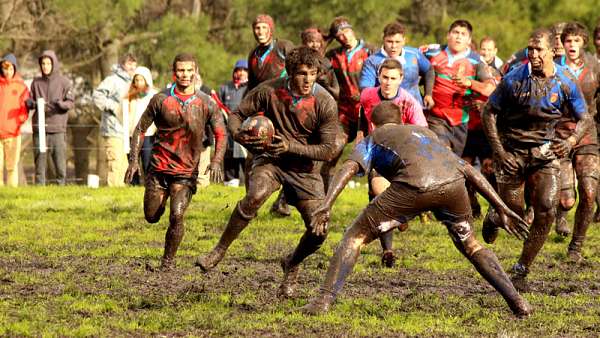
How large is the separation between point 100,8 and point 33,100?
8.03 meters

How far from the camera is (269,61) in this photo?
13.6 metres

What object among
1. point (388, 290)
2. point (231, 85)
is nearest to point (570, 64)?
point (388, 290)

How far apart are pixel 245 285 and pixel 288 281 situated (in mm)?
718

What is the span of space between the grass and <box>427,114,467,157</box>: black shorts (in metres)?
1.04

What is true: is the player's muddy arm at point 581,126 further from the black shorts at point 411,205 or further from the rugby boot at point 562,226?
the rugby boot at point 562,226

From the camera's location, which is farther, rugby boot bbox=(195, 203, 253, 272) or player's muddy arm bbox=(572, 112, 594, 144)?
player's muddy arm bbox=(572, 112, 594, 144)

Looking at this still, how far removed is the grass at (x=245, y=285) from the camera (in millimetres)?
8352

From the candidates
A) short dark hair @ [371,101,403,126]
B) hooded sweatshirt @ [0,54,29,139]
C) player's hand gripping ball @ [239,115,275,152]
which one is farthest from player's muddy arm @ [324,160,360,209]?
hooded sweatshirt @ [0,54,29,139]

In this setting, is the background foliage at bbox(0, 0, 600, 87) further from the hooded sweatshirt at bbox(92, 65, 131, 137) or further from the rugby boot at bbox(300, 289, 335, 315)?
the rugby boot at bbox(300, 289, 335, 315)

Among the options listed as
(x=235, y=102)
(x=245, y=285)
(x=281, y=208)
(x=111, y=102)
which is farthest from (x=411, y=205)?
(x=235, y=102)

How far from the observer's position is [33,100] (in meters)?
18.9

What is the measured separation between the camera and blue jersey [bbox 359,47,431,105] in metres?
13.2

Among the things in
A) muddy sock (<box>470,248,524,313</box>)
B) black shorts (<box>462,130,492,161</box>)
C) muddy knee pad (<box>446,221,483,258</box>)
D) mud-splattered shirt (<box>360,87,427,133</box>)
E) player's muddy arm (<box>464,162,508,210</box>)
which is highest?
mud-splattered shirt (<box>360,87,427,133</box>)

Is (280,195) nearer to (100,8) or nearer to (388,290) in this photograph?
(388,290)
